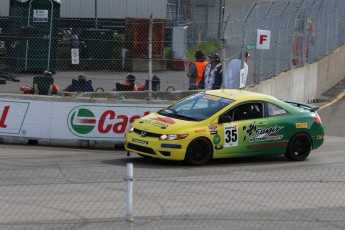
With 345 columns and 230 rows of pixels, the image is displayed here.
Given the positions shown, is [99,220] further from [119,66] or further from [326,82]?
[326,82]

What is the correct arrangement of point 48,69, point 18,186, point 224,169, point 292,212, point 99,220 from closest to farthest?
point 99,220 < point 292,212 < point 18,186 < point 224,169 < point 48,69

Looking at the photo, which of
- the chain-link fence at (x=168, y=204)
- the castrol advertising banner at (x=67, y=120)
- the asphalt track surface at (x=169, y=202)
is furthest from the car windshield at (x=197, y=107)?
the chain-link fence at (x=168, y=204)

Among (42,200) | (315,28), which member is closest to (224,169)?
(42,200)

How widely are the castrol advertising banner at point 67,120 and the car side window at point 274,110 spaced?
108 inches

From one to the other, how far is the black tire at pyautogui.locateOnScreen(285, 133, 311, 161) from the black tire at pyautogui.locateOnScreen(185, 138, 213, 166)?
177 centimetres

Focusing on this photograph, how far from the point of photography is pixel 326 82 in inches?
1201

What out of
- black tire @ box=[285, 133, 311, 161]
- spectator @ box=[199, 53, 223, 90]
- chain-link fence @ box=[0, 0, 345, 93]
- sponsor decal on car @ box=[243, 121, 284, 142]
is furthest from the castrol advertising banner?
black tire @ box=[285, 133, 311, 161]

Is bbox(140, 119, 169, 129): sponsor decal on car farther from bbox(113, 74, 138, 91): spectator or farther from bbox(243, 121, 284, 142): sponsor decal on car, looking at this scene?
bbox(113, 74, 138, 91): spectator

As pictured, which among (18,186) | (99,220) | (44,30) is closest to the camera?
(99,220)

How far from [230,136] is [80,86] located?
4.46 meters

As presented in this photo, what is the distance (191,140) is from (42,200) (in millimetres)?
5854

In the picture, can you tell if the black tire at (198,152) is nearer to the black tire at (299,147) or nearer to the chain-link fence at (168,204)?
the black tire at (299,147)

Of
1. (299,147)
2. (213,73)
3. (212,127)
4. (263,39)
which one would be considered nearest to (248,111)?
(212,127)

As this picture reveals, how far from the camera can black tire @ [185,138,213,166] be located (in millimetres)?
15352
